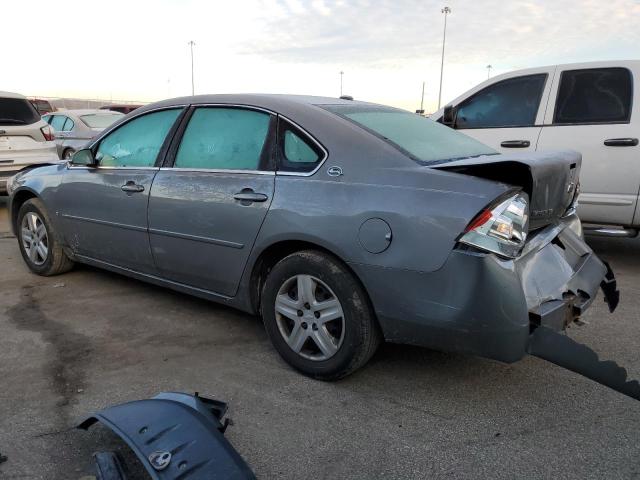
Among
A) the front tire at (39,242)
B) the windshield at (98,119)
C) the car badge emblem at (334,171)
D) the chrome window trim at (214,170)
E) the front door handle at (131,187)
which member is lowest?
the front tire at (39,242)

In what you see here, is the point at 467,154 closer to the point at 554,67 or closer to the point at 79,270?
the point at 554,67

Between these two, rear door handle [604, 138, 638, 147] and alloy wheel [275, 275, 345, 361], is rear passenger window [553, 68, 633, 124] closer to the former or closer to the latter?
rear door handle [604, 138, 638, 147]

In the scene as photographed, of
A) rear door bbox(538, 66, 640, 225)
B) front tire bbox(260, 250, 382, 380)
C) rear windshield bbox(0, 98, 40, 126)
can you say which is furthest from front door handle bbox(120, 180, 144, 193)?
rear windshield bbox(0, 98, 40, 126)

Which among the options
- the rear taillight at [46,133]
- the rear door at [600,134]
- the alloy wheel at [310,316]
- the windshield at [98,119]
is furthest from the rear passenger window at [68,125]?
the alloy wheel at [310,316]

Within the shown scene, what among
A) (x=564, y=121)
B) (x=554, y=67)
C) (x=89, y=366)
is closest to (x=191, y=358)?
(x=89, y=366)

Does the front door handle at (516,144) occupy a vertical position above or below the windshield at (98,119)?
below

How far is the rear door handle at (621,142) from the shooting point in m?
5.14

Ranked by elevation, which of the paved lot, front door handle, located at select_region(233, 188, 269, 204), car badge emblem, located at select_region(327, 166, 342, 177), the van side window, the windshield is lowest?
the paved lot

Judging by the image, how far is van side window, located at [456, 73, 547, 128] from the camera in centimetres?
574

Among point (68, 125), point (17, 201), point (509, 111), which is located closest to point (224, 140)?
point (17, 201)

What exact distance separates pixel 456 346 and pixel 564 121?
12.4ft

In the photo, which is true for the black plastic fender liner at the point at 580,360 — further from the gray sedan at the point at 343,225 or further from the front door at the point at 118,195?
the front door at the point at 118,195

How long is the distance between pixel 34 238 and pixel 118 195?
4.76 feet

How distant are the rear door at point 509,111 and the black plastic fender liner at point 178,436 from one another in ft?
14.4
